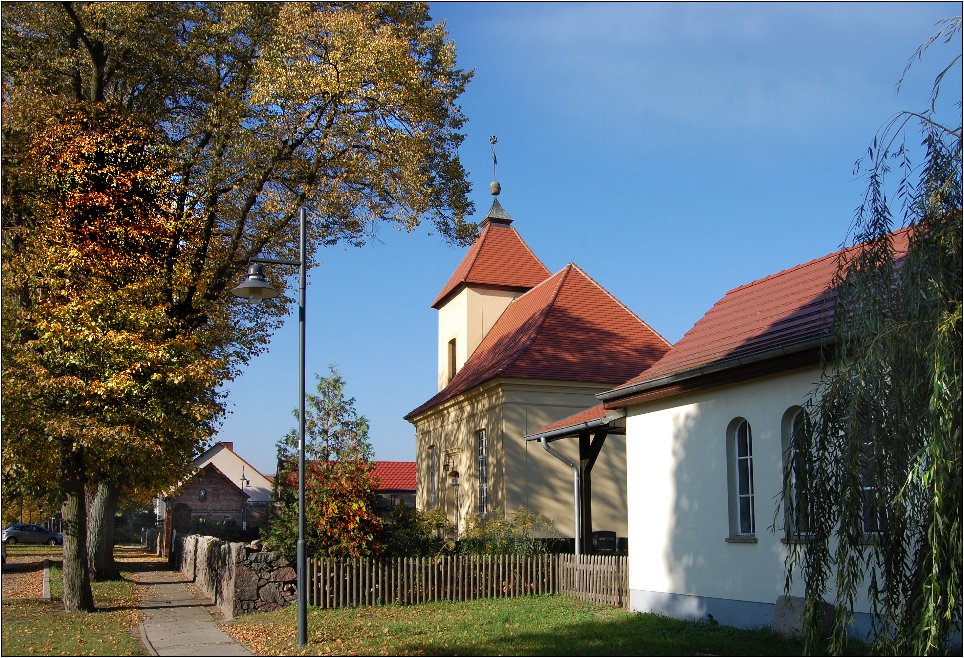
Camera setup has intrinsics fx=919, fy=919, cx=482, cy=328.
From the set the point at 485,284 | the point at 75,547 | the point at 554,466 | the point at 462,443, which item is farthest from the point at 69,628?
the point at 485,284

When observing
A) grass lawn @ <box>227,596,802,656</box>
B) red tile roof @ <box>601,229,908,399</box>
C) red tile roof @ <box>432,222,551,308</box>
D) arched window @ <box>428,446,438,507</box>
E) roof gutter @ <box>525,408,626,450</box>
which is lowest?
grass lawn @ <box>227,596,802,656</box>

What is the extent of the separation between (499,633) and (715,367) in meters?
4.92

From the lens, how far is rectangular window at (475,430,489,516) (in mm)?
25062

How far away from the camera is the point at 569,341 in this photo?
2553cm

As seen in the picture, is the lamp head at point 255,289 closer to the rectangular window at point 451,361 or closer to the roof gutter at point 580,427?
the roof gutter at point 580,427

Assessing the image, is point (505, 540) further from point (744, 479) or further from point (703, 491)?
point (744, 479)

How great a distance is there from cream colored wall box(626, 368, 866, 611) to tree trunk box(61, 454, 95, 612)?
9855mm

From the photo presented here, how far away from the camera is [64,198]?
1777 cm

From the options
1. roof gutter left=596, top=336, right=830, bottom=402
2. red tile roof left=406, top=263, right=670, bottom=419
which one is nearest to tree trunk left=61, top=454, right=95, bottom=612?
roof gutter left=596, top=336, right=830, bottom=402

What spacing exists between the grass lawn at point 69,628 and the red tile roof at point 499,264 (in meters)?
16.1

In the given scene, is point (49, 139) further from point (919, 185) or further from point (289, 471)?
point (919, 185)

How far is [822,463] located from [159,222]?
15.0 metres

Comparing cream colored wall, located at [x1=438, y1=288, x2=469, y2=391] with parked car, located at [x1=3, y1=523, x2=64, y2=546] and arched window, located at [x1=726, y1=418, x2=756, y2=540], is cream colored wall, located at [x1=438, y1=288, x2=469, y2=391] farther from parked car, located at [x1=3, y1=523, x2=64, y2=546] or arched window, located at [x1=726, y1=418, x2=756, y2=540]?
parked car, located at [x1=3, y1=523, x2=64, y2=546]

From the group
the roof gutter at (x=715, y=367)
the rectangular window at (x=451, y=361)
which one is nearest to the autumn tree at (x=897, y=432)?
the roof gutter at (x=715, y=367)
